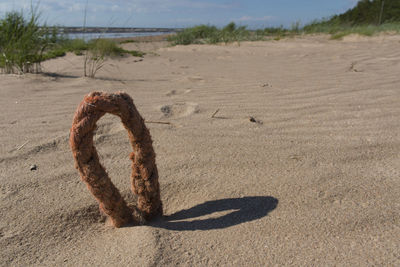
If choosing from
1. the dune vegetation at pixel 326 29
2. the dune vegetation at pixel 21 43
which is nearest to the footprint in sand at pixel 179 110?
the dune vegetation at pixel 21 43

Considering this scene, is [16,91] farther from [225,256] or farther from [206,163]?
[225,256]

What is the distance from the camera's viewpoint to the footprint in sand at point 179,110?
315 centimetres

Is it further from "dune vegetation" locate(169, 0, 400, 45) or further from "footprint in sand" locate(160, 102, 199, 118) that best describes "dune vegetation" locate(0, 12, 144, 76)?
"dune vegetation" locate(169, 0, 400, 45)

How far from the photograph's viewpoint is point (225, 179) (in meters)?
1.96

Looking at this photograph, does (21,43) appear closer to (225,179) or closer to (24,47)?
(24,47)

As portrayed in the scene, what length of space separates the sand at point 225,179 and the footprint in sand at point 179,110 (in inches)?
0.8

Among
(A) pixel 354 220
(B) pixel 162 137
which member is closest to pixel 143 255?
(A) pixel 354 220

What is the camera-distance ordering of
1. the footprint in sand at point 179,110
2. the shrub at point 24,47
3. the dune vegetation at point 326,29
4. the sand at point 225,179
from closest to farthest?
the sand at point 225,179 → the footprint in sand at point 179,110 → the shrub at point 24,47 → the dune vegetation at point 326,29

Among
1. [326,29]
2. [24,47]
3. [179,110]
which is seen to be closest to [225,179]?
[179,110]

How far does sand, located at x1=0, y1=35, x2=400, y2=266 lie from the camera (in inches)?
53.4

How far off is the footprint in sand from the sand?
2 cm

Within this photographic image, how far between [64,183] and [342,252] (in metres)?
1.49

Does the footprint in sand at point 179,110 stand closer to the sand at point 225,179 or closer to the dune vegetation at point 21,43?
the sand at point 225,179

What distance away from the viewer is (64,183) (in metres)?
1.95
